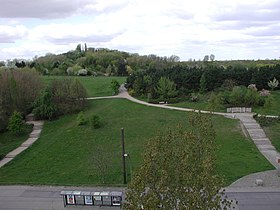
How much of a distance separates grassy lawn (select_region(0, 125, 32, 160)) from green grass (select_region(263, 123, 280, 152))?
25.9 m

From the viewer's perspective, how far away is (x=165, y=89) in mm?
48781

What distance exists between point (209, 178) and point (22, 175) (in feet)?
71.5

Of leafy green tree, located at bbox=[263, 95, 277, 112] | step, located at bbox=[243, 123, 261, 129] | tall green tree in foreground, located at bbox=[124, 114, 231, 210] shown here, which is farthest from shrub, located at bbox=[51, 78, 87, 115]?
tall green tree in foreground, located at bbox=[124, 114, 231, 210]

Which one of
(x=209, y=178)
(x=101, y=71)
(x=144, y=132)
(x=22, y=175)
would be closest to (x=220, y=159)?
(x=144, y=132)

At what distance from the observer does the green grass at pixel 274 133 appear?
1224 inches

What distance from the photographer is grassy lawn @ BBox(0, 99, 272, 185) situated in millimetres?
26000

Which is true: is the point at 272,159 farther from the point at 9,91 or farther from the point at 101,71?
the point at 101,71

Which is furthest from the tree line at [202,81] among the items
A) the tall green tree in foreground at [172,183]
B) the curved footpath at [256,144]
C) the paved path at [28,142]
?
the tall green tree in foreground at [172,183]

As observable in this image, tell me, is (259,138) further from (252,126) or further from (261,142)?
(252,126)

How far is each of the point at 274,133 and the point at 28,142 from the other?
1023 inches

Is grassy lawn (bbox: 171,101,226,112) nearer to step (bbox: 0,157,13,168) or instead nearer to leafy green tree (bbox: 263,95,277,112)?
leafy green tree (bbox: 263,95,277,112)

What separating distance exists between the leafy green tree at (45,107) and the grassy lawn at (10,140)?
3.19 m

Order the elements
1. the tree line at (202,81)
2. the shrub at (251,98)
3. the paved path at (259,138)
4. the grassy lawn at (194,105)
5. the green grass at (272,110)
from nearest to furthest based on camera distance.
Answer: the paved path at (259,138) < the green grass at (272,110) < the shrub at (251,98) < the grassy lawn at (194,105) < the tree line at (202,81)

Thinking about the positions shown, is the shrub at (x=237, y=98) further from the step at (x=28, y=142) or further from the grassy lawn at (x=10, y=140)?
the grassy lawn at (x=10, y=140)
